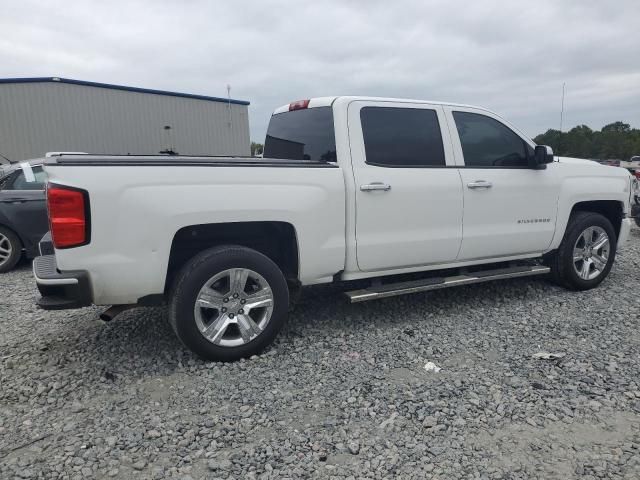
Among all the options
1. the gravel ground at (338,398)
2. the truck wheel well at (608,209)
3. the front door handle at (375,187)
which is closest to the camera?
the gravel ground at (338,398)

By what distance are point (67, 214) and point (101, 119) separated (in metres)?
14.3

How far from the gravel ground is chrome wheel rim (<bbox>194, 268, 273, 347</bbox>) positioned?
24 centimetres

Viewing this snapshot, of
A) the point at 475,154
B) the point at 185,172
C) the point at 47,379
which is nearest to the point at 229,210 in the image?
the point at 185,172

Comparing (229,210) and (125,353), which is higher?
(229,210)

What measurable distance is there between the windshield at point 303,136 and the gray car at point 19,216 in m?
3.61

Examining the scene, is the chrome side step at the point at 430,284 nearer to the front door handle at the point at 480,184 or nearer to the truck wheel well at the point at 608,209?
the front door handle at the point at 480,184

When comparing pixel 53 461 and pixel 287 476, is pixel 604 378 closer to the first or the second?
pixel 287 476

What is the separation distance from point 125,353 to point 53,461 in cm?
131

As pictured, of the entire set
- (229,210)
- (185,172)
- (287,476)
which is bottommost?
(287,476)

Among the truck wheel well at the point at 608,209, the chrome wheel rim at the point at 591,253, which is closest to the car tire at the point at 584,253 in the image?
the chrome wheel rim at the point at 591,253

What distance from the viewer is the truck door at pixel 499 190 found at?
446cm

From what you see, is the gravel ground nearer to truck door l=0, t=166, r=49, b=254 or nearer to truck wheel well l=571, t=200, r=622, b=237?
truck wheel well l=571, t=200, r=622, b=237

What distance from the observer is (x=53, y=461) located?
2.46 meters

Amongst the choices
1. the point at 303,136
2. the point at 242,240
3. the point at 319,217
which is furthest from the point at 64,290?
the point at 303,136
